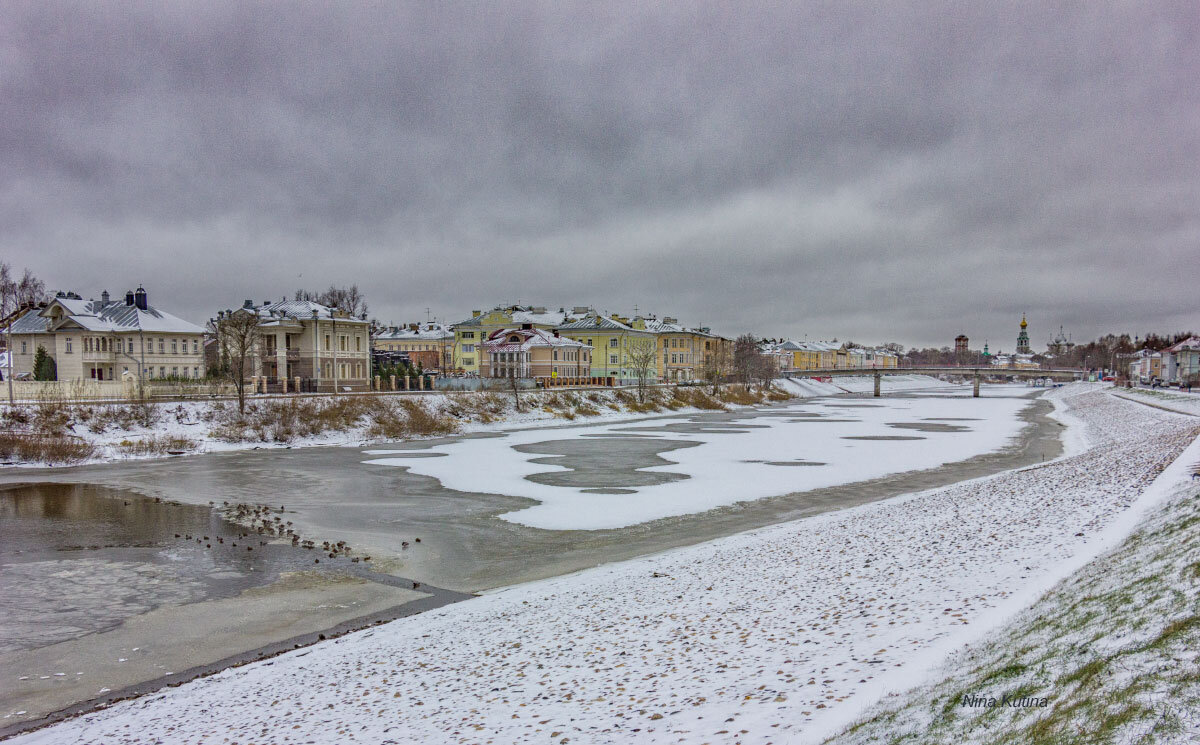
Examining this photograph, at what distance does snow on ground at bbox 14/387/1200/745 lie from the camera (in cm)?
772

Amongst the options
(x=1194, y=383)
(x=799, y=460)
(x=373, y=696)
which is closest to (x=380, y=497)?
(x=373, y=696)

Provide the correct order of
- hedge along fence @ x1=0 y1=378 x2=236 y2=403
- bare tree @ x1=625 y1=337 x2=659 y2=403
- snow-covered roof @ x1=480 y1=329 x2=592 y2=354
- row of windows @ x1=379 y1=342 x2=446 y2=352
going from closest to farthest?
hedge along fence @ x1=0 y1=378 x2=236 y2=403, snow-covered roof @ x1=480 y1=329 x2=592 y2=354, bare tree @ x1=625 y1=337 x2=659 y2=403, row of windows @ x1=379 y1=342 x2=446 y2=352

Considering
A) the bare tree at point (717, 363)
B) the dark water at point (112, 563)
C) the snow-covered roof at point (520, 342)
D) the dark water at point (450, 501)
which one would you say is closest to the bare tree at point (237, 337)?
the dark water at point (450, 501)

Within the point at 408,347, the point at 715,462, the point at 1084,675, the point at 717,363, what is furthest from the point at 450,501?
the point at 408,347

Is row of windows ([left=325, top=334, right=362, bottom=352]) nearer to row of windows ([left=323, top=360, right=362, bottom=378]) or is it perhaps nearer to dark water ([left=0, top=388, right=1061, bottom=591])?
row of windows ([left=323, top=360, right=362, bottom=378])

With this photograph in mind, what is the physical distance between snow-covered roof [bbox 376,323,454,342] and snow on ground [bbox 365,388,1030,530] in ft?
318

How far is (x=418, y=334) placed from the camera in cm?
15225

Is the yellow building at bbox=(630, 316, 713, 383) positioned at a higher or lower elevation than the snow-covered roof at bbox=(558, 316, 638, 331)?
lower

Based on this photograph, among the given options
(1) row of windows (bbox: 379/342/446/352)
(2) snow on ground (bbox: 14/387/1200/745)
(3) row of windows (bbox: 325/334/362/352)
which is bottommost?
(2) snow on ground (bbox: 14/387/1200/745)

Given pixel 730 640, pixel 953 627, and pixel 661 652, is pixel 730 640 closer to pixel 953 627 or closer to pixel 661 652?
pixel 661 652

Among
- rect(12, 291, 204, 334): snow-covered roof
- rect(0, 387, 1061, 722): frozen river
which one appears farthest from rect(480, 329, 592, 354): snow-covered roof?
rect(0, 387, 1061, 722): frozen river

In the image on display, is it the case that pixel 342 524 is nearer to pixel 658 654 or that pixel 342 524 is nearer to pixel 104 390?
pixel 658 654

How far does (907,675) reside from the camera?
7.49 m

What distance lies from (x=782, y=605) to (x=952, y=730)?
18.8ft
